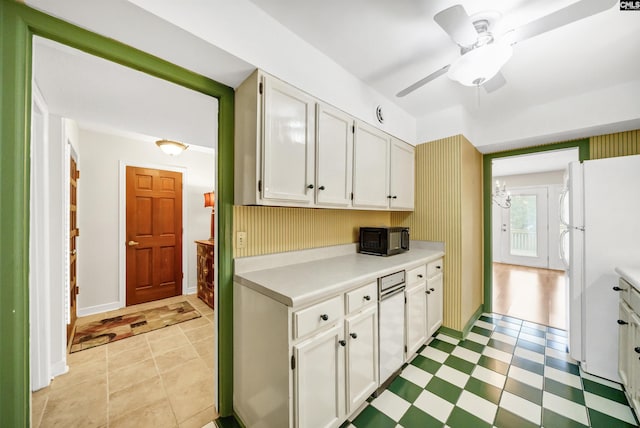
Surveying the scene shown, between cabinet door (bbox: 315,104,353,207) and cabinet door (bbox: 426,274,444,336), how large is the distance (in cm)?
123

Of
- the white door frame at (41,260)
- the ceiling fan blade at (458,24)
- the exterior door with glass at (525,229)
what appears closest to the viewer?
the ceiling fan blade at (458,24)

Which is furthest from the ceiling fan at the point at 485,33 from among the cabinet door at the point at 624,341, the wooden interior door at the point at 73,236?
the wooden interior door at the point at 73,236

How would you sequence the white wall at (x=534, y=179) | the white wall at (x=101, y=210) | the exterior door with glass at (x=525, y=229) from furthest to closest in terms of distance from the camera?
1. the exterior door with glass at (x=525, y=229)
2. the white wall at (x=534, y=179)
3. the white wall at (x=101, y=210)

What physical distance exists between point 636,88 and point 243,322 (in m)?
3.60

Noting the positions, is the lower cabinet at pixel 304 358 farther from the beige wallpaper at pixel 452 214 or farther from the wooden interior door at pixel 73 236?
the wooden interior door at pixel 73 236

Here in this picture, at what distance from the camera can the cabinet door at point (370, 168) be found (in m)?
1.99

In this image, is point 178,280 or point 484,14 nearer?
point 484,14

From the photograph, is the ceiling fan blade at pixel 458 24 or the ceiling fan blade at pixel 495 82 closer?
the ceiling fan blade at pixel 458 24

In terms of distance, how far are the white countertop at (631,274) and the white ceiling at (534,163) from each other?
8.02 feet

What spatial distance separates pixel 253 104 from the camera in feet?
4.58

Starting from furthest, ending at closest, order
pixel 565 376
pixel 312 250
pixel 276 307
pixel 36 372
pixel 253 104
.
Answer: pixel 312 250 < pixel 565 376 < pixel 36 372 < pixel 253 104 < pixel 276 307

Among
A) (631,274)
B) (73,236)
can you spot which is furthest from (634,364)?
(73,236)

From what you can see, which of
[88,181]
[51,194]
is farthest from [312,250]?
[88,181]

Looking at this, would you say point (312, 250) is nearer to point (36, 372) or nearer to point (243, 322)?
point (243, 322)
